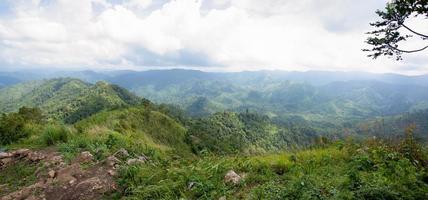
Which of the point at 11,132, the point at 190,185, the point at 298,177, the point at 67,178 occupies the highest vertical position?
the point at 298,177

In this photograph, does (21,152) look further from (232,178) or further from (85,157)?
(232,178)

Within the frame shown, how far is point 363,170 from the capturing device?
6535 mm

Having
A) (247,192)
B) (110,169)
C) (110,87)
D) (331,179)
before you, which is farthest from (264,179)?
(110,87)

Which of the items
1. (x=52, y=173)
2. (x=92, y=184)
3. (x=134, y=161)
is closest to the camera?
(x=92, y=184)

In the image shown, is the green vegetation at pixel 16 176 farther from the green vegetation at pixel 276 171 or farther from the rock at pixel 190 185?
the rock at pixel 190 185

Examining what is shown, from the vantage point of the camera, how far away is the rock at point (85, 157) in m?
8.27

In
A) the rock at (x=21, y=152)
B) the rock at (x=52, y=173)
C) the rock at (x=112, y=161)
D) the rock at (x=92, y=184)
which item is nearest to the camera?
the rock at (x=92, y=184)

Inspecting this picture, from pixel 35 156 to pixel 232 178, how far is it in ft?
20.1

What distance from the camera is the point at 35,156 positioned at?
8828mm

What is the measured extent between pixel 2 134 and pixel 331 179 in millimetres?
12830

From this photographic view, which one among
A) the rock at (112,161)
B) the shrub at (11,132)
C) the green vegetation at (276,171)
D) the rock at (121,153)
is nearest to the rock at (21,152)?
the green vegetation at (276,171)

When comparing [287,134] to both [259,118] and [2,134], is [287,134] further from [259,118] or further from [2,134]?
[2,134]

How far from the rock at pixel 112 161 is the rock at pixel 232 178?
310 centimetres

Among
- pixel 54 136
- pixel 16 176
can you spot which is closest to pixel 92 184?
pixel 16 176
